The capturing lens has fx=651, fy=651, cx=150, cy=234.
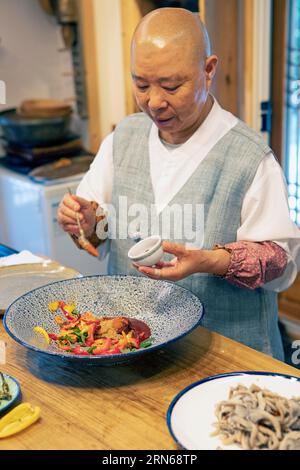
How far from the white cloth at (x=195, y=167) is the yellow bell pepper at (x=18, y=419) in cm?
69

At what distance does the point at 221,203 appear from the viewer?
1.68m

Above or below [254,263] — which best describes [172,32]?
above

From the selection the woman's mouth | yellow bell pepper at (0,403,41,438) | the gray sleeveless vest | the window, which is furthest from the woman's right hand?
the window

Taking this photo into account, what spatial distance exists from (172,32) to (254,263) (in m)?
0.58

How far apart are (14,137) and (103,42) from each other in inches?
29.8

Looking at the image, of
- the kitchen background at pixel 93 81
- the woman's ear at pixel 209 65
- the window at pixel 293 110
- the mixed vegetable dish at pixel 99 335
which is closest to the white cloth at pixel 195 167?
the woman's ear at pixel 209 65

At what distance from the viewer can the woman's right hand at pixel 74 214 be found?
5.66ft

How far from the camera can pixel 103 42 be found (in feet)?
11.9

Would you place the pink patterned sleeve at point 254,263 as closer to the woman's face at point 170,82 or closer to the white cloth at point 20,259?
the woman's face at point 170,82

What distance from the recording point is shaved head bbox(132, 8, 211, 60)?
1.54m

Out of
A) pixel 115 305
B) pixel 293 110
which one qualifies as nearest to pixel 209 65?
pixel 115 305

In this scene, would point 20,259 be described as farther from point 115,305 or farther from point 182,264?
point 182,264

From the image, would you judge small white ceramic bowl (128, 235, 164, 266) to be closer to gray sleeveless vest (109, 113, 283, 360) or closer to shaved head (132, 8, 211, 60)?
gray sleeveless vest (109, 113, 283, 360)

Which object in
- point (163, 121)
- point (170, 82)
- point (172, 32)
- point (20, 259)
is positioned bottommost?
point (20, 259)
